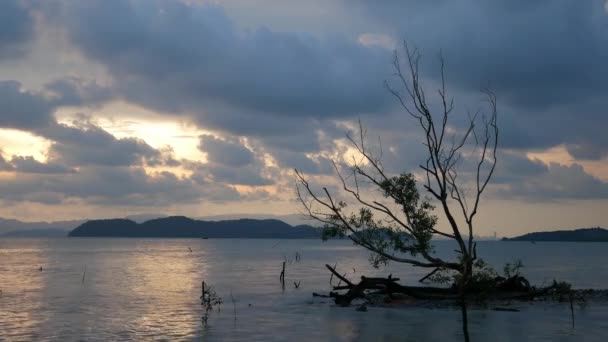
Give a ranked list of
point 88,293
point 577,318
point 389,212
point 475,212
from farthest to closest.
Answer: point 88,293
point 577,318
point 389,212
point 475,212

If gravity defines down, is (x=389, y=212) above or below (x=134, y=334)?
above

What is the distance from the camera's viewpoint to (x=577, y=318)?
39.2 metres

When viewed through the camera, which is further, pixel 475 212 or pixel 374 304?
pixel 374 304

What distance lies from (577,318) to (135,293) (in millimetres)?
41857

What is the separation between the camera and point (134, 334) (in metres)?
35.2

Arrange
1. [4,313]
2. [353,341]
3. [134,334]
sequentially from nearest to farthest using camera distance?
[353,341] → [134,334] → [4,313]

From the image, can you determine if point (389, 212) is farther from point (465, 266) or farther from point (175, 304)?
point (175, 304)

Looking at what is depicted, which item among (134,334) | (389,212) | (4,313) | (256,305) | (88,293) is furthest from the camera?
(88,293)

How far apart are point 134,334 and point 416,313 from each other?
1882 cm

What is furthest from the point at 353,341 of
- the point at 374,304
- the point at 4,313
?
the point at 4,313

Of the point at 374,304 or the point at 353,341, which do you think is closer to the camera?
the point at 353,341

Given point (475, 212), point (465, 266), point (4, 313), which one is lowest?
point (4, 313)

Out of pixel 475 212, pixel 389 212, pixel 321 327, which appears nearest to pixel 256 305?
pixel 321 327

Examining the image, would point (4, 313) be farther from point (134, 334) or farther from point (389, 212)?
point (389, 212)
